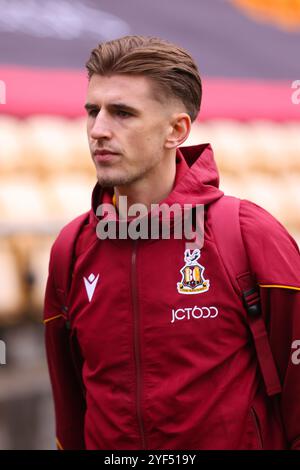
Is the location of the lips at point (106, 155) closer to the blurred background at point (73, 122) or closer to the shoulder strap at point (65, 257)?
the shoulder strap at point (65, 257)

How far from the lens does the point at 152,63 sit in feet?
5.42

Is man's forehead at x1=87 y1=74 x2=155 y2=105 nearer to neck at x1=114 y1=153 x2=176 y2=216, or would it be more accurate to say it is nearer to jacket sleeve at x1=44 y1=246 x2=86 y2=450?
neck at x1=114 y1=153 x2=176 y2=216

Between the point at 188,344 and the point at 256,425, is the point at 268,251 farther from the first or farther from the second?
the point at 256,425

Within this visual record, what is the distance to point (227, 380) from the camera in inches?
64.2

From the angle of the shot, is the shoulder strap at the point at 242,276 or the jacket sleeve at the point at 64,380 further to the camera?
the jacket sleeve at the point at 64,380

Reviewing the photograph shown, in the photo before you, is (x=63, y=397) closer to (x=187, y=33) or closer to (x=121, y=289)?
(x=121, y=289)

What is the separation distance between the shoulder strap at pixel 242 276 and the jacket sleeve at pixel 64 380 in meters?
0.47

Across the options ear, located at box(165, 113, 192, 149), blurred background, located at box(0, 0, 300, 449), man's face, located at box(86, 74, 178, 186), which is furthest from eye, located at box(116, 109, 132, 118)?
blurred background, located at box(0, 0, 300, 449)

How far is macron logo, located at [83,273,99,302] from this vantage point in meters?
1.71

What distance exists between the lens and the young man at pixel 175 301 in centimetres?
162

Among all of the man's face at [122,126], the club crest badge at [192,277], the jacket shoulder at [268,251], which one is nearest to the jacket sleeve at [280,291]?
the jacket shoulder at [268,251]

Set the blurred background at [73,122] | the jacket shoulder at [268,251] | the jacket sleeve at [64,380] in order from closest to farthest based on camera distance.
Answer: the jacket shoulder at [268,251], the jacket sleeve at [64,380], the blurred background at [73,122]

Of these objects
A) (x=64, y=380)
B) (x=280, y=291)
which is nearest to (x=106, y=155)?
(x=280, y=291)

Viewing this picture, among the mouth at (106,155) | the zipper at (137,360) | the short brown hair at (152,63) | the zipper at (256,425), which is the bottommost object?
the zipper at (256,425)
